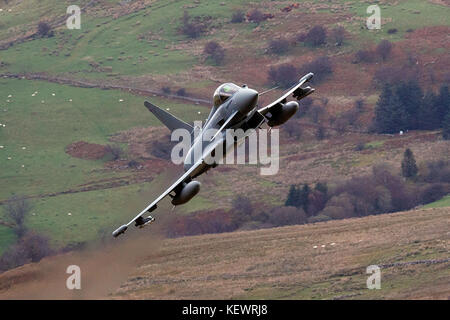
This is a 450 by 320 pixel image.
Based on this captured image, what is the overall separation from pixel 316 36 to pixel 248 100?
105 meters

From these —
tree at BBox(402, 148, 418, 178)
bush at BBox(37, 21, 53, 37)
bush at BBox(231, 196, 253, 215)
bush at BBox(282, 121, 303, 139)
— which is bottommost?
bush at BBox(231, 196, 253, 215)

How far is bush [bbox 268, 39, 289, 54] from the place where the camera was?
169938mm

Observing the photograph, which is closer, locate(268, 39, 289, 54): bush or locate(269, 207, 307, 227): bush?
locate(269, 207, 307, 227): bush

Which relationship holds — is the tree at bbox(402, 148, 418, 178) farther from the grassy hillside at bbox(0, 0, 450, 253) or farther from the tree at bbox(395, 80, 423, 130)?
the tree at bbox(395, 80, 423, 130)

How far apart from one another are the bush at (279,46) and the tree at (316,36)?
3512 mm

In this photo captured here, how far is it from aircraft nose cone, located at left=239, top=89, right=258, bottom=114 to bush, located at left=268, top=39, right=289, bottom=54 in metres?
103

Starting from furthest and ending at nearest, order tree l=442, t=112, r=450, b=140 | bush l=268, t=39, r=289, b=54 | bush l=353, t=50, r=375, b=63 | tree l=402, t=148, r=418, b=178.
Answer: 1. bush l=268, t=39, r=289, b=54
2. bush l=353, t=50, r=375, b=63
3. tree l=442, t=112, r=450, b=140
4. tree l=402, t=148, r=418, b=178

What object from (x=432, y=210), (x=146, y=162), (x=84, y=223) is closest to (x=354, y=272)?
(x=432, y=210)

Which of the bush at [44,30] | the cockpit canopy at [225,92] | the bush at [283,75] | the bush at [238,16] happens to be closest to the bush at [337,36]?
the bush at [283,75]

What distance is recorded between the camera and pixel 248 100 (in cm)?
6719

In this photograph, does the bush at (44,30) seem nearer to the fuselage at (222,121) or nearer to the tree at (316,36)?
the tree at (316,36)

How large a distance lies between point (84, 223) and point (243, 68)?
61.4m

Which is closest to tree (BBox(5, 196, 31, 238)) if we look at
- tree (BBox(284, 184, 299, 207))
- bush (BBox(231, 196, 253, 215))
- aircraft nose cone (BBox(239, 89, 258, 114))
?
bush (BBox(231, 196, 253, 215))

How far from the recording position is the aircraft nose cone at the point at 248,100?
6711cm
